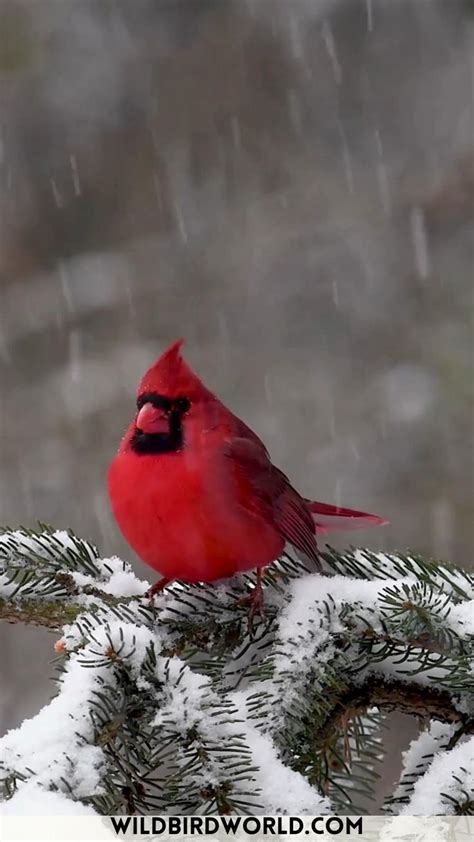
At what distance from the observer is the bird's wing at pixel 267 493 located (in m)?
1.62

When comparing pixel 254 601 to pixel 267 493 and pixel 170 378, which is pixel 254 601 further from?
pixel 170 378

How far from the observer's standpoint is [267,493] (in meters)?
1.67

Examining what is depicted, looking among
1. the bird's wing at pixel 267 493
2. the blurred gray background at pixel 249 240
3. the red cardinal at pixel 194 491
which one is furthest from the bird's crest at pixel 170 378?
the blurred gray background at pixel 249 240

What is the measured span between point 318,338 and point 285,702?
3213 millimetres

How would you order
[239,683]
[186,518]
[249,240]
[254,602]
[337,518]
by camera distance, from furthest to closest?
[249,240] → [337,518] → [186,518] → [254,602] → [239,683]

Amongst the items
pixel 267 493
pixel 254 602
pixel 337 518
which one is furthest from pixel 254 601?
pixel 337 518

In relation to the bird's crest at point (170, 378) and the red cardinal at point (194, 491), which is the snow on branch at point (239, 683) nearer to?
the red cardinal at point (194, 491)

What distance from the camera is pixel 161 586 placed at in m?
1.54

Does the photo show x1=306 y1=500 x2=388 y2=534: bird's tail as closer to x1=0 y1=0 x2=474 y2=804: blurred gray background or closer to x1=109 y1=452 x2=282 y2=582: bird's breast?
x1=109 y1=452 x2=282 y2=582: bird's breast

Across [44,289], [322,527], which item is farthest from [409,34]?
[322,527]

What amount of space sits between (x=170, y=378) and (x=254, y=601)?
425 millimetres

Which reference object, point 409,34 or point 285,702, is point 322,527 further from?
point 409,34

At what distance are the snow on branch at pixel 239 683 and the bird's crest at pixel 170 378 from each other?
0.91 ft

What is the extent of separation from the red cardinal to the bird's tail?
0.45 ft
